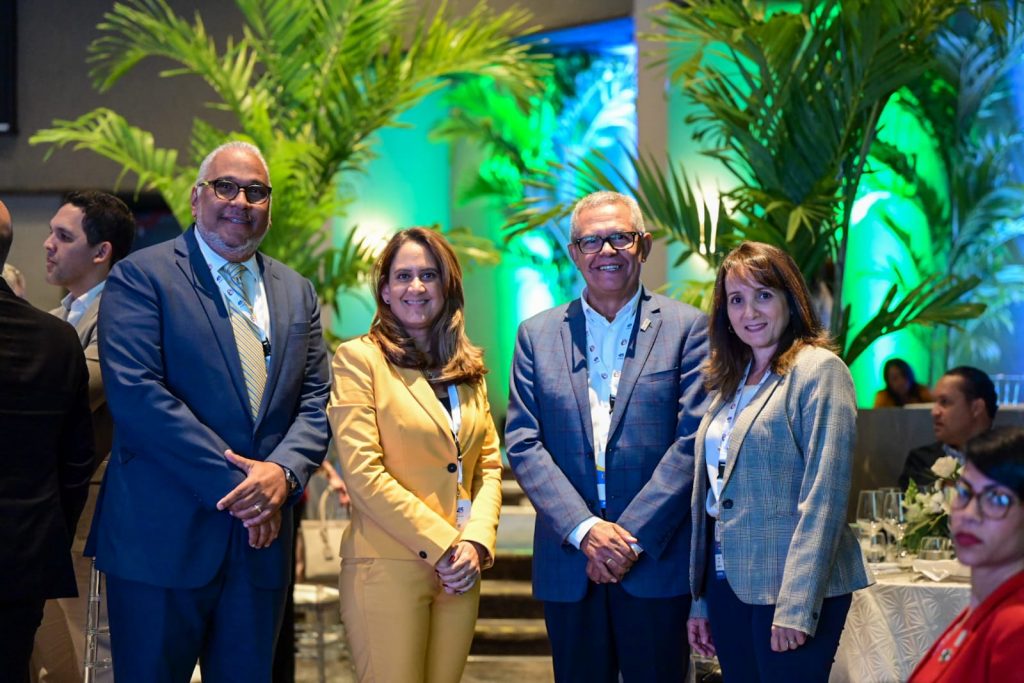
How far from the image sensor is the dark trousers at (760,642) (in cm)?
275

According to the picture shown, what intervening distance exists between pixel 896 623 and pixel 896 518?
0.50 meters

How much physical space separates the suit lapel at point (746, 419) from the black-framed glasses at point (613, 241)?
0.57 meters

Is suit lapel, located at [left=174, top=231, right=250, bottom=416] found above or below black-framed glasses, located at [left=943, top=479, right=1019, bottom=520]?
above

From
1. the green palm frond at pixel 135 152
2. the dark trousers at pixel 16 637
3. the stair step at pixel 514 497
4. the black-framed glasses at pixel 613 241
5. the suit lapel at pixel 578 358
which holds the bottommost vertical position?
the stair step at pixel 514 497

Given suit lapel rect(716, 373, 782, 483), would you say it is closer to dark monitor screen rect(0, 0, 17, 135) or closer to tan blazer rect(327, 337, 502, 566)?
tan blazer rect(327, 337, 502, 566)

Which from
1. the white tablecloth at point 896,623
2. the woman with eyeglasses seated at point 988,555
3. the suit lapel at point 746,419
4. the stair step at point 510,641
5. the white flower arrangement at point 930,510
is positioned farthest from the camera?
the stair step at point 510,641

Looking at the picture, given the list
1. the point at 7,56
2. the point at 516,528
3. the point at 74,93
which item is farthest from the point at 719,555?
the point at 7,56

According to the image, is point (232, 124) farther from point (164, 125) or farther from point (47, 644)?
point (47, 644)

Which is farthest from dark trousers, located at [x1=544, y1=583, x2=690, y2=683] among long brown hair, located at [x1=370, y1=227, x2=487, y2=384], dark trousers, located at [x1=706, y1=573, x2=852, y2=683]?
long brown hair, located at [x1=370, y1=227, x2=487, y2=384]

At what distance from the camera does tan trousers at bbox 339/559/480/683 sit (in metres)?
3.04

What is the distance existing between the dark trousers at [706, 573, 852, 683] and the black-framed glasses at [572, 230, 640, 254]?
864 mm

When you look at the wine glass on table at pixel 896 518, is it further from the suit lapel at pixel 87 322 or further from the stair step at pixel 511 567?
the stair step at pixel 511 567

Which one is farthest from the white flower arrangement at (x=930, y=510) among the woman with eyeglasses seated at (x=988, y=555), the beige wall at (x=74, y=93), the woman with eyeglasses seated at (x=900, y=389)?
the beige wall at (x=74, y=93)

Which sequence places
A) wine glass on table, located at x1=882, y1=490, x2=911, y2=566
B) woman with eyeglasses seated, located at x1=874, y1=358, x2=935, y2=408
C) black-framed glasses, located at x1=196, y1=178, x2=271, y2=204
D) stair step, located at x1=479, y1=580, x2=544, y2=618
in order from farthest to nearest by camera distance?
woman with eyeglasses seated, located at x1=874, y1=358, x2=935, y2=408 < stair step, located at x1=479, y1=580, x2=544, y2=618 < wine glass on table, located at x1=882, y1=490, x2=911, y2=566 < black-framed glasses, located at x1=196, y1=178, x2=271, y2=204
